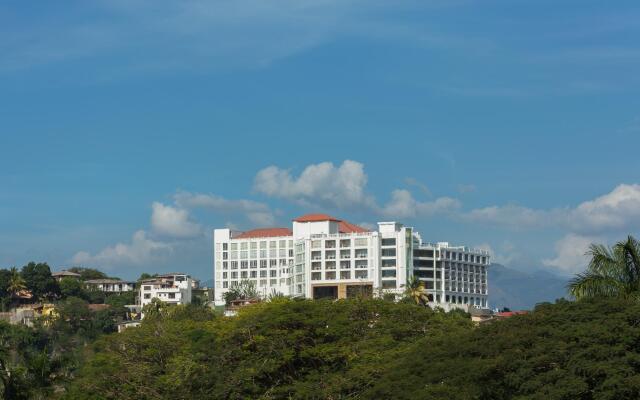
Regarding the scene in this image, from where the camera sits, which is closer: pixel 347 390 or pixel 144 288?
pixel 347 390

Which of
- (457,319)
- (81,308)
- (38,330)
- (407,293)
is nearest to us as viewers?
(457,319)

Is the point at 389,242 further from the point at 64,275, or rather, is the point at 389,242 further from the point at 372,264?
the point at 64,275

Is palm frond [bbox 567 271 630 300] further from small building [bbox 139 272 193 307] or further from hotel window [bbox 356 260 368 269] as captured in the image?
small building [bbox 139 272 193 307]

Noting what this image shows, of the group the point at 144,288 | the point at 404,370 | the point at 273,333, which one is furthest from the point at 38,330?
the point at 404,370

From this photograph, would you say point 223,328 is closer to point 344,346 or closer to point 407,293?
point 344,346

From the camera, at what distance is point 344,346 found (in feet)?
175

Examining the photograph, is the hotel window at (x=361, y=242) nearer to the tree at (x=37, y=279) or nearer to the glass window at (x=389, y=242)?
the glass window at (x=389, y=242)

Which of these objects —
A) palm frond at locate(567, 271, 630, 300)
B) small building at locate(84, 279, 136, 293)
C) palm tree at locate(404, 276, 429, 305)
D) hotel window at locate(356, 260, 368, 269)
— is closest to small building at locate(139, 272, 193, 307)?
small building at locate(84, 279, 136, 293)

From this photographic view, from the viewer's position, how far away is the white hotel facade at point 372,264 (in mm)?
148875

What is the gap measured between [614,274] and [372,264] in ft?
373

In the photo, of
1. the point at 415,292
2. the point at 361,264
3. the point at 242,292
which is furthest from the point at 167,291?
the point at 415,292

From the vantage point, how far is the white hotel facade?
14888 cm

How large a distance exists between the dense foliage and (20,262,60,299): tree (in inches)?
3876

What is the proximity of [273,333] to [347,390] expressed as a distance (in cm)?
582
